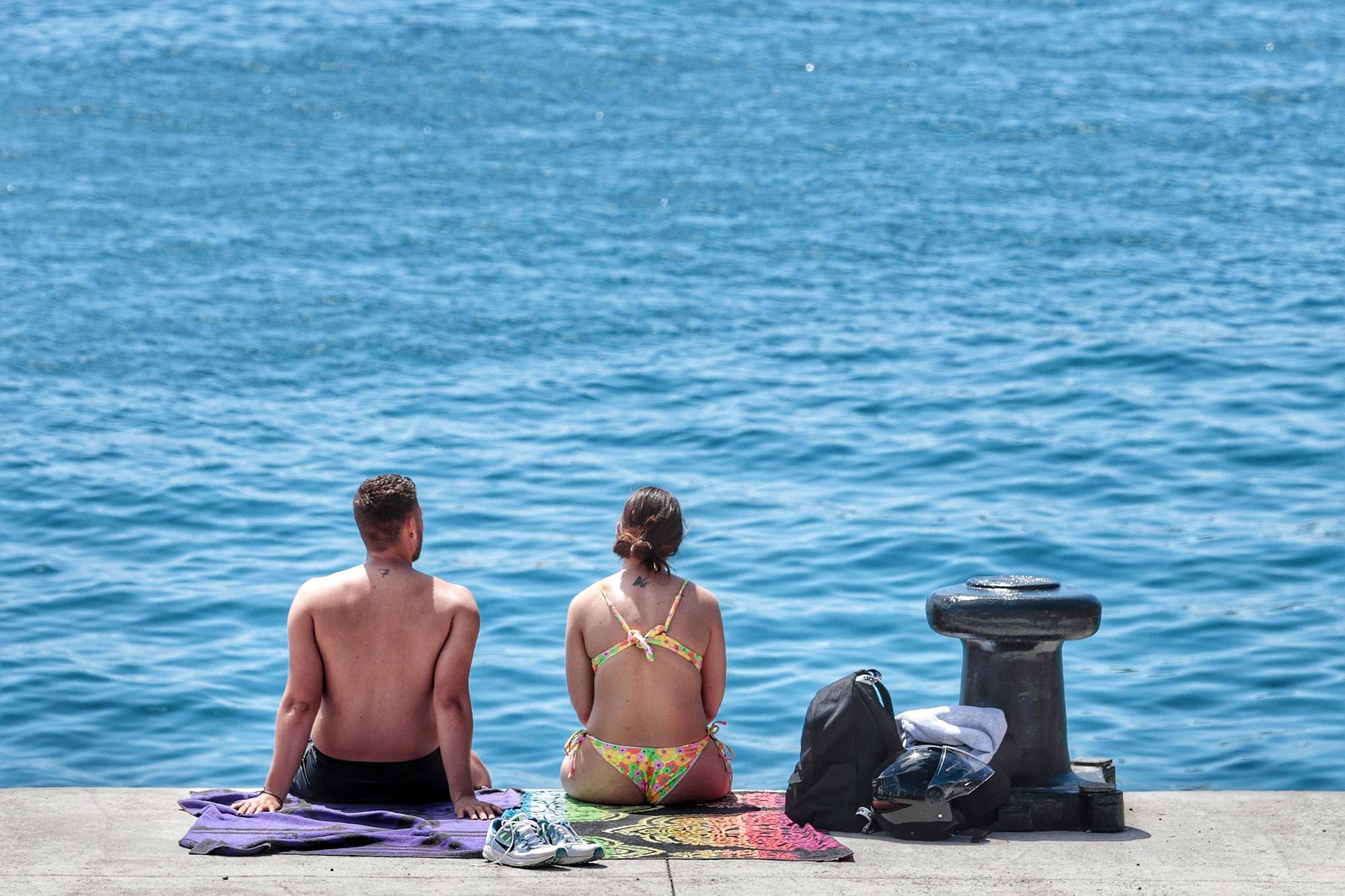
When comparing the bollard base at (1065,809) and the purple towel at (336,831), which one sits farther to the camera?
the bollard base at (1065,809)

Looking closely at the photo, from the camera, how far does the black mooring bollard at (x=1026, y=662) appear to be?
5301 mm

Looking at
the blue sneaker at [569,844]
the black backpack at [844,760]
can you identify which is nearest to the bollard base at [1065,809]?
the black backpack at [844,760]

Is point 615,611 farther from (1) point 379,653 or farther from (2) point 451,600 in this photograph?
(1) point 379,653

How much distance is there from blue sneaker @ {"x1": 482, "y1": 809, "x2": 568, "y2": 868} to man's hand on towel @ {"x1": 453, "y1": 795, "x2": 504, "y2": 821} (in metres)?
0.41

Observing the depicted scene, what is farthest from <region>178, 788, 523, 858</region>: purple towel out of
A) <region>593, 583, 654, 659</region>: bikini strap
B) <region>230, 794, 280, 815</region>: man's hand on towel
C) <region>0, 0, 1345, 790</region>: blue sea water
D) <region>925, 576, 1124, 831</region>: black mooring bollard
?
<region>0, 0, 1345, 790</region>: blue sea water

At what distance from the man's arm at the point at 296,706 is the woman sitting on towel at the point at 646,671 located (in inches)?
33.2

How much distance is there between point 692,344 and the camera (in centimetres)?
1777

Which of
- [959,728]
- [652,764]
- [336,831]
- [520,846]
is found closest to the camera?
[520,846]

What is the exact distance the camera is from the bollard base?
16.8 feet

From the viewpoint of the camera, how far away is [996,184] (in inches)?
938

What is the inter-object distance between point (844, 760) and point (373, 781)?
156cm

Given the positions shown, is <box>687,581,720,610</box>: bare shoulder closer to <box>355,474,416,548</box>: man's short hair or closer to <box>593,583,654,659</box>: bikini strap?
<box>593,583,654,659</box>: bikini strap

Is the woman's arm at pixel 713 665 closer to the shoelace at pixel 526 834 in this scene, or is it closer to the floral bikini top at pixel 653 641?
the floral bikini top at pixel 653 641

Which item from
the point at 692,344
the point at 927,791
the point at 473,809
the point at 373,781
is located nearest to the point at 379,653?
the point at 373,781
